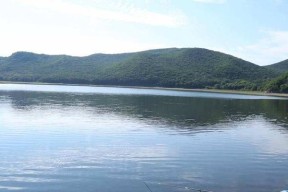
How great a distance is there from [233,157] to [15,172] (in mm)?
15269

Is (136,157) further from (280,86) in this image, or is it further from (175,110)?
(280,86)

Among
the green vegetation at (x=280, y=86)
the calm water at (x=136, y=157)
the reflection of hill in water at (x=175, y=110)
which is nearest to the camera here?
the calm water at (x=136, y=157)

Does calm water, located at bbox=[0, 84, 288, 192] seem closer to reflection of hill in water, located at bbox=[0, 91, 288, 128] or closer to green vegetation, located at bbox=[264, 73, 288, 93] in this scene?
reflection of hill in water, located at bbox=[0, 91, 288, 128]

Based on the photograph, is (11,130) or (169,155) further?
(11,130)

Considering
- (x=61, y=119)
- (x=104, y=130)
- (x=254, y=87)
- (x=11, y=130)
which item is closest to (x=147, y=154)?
(x=104, y=130)

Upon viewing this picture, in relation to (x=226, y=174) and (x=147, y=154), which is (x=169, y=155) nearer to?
(x=147, y=154)

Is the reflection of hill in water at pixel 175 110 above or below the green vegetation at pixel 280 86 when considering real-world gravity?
below

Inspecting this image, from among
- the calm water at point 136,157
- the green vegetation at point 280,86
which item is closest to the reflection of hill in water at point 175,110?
the calm water at point 136,157

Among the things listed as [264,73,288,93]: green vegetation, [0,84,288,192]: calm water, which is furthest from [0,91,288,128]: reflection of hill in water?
[264,73,288,93]: green vegetation

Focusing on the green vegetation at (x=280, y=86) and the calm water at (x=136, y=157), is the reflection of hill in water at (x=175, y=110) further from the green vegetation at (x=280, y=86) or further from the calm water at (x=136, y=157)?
the green vegetation at (x=280, y=86)

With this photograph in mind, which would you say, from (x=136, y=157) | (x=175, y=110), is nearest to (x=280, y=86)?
(x=175, y=110)

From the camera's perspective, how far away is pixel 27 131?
36.8 m

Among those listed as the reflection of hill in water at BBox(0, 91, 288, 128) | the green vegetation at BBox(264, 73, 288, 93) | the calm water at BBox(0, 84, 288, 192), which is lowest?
the calm water at BBox(0, 84, 288, 192)

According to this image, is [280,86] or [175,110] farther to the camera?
[280,86]
